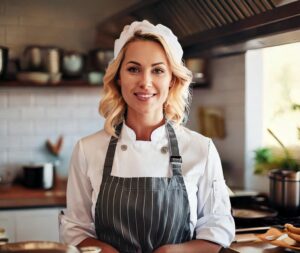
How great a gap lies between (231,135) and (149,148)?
1.98 meters

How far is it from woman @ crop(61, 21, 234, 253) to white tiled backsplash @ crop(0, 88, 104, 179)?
7.03 feet

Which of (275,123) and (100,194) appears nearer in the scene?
(100,194)

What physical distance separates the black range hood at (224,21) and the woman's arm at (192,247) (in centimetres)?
92

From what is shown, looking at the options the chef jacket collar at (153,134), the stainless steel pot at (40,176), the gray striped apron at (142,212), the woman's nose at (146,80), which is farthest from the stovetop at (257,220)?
the stainless steel pot at (40,176)

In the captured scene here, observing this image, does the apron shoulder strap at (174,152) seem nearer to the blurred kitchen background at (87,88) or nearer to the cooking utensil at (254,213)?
the cooking utensil at (254,213)

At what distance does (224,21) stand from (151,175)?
3.05 feet

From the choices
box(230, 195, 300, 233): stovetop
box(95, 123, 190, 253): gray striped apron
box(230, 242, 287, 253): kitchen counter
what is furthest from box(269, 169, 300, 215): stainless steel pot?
box(95, 123, 190, 253): gray striped apron

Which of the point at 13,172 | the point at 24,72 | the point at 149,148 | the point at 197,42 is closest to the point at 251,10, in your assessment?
the point at 197,42

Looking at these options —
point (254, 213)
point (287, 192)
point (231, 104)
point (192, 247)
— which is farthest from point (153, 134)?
point (231, 104)

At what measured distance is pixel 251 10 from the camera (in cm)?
210

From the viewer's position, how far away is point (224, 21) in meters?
2.33

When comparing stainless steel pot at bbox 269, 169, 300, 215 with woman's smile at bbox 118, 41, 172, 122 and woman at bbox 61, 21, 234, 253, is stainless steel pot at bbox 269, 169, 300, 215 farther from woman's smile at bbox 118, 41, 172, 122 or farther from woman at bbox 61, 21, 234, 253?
woman's smile at bbox 118, 41, 172, 122

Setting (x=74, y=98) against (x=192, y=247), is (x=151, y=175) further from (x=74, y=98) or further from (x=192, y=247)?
(x=74, y=98)

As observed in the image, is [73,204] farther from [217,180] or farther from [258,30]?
[258,30]
